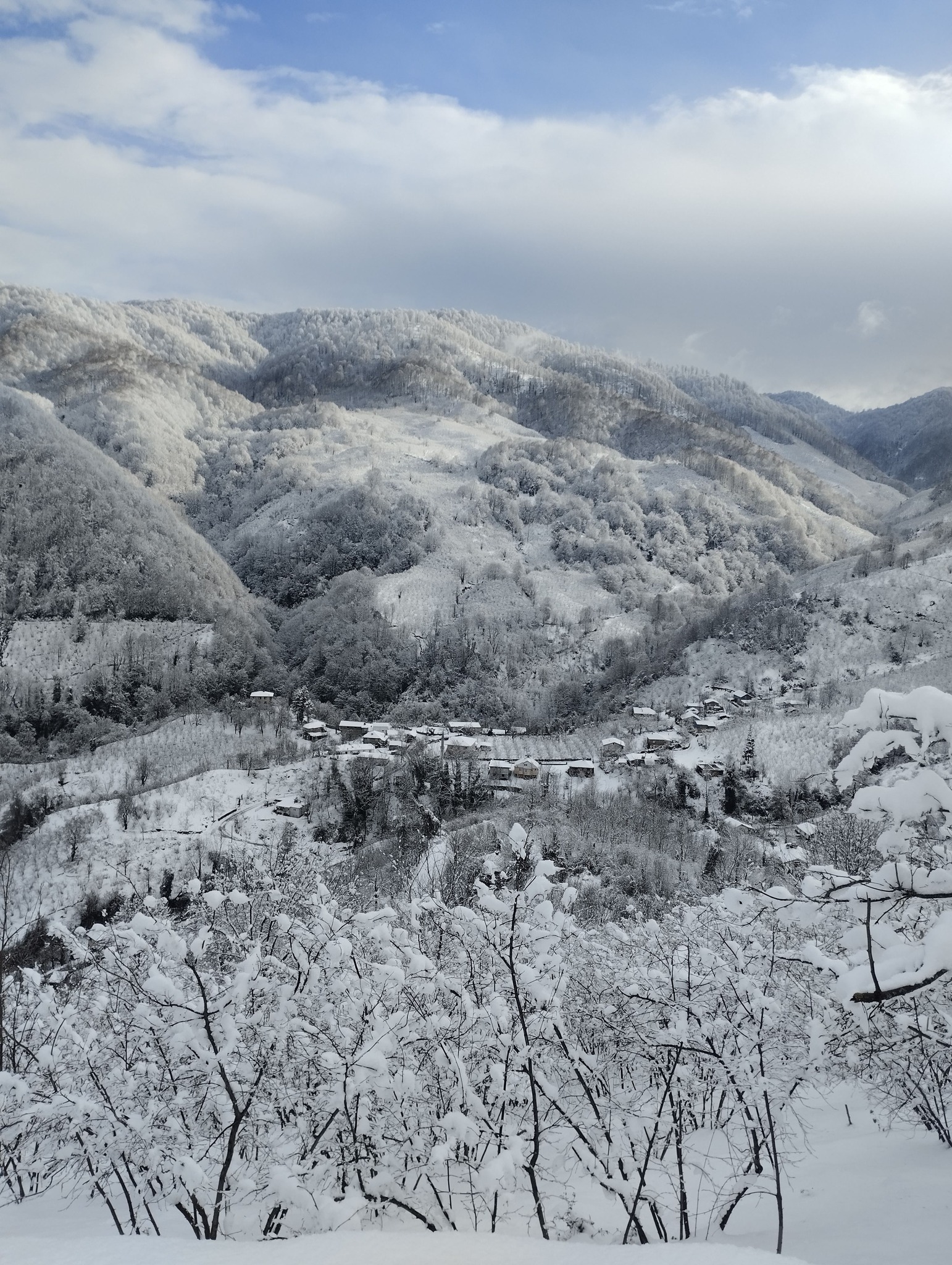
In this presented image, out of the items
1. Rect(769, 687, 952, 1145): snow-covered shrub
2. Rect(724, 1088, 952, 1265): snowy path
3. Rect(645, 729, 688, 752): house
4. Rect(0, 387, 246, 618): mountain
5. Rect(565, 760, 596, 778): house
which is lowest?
Rect(565, 760, 596, 778): house

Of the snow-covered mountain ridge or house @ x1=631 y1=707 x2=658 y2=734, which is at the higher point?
the snow-covered mountain ridge

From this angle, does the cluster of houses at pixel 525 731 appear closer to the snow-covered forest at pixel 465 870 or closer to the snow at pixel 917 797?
the snow-covered forest at pixel 465 870

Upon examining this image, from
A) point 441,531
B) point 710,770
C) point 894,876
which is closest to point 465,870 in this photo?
point 894,876

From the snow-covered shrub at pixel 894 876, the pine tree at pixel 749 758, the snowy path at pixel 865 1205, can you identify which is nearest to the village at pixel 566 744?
the pine tree at pixel 749 758

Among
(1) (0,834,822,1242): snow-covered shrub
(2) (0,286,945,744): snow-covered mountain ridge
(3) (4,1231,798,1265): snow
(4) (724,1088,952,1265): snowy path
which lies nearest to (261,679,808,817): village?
(2) (0,286,945,744): snow-covered mountain ridge

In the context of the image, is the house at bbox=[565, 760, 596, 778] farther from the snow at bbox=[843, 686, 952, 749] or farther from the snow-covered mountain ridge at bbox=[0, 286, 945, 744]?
the snow at bbox=[843, 686, 952, 749]
